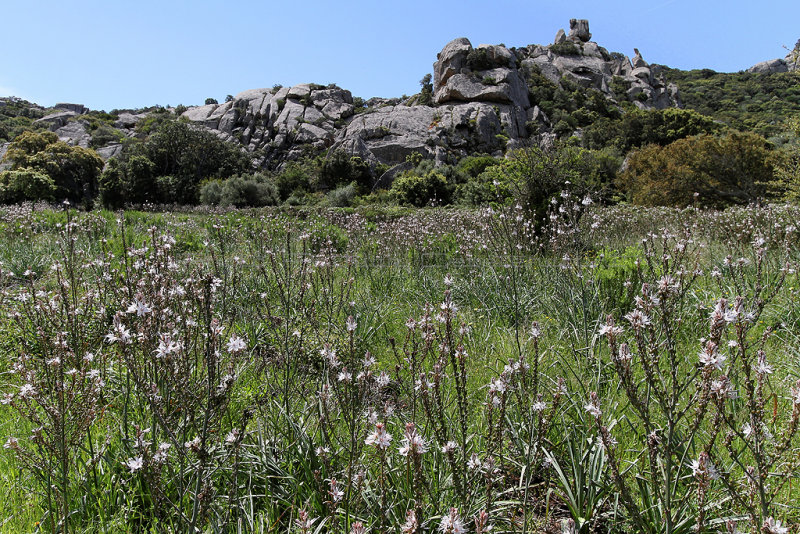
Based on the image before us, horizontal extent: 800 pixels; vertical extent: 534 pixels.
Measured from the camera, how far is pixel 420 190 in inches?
947

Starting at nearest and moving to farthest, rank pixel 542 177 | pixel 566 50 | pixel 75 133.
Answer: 1. pixel 542 177
2. pixel 75 133
3. pixel 566 50

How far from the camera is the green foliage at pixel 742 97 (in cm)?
4622

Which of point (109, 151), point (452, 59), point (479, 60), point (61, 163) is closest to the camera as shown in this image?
point (61, 163)

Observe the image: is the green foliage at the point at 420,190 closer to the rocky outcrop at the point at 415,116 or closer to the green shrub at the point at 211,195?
the rocky outcrop at the point at 415,116

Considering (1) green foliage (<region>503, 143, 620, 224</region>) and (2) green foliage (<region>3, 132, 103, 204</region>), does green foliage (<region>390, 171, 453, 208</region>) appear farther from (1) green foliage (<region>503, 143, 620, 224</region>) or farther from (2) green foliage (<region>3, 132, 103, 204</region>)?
(2) green foliage (<region>3, 132, 103, 204</region>)

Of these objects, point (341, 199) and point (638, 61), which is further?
point (638, 61)

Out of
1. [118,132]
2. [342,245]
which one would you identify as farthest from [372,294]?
[118,132]

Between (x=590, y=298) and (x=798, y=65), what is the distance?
11946mm

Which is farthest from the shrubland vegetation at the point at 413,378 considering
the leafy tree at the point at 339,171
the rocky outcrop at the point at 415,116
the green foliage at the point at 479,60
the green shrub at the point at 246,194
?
the green foliage at the point at 479,60

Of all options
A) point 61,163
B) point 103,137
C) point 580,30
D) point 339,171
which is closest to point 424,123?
point 339,171

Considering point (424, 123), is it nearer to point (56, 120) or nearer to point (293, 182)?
point (293, 182)

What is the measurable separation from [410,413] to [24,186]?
1354 inches

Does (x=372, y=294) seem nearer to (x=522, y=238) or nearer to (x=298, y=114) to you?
(x=522, y=238)

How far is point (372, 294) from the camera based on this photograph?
502 centimetres
